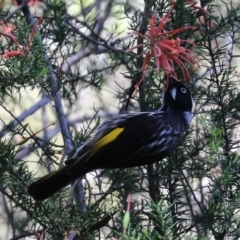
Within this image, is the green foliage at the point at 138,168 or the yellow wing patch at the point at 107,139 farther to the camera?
the yellow wing patch at the point at 107,139

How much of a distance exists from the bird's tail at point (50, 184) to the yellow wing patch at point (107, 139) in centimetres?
13

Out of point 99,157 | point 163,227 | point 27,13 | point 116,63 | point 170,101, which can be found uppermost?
point 116,63

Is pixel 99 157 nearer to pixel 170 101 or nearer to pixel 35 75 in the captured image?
pixel 170 101

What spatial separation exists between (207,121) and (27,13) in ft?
1.66

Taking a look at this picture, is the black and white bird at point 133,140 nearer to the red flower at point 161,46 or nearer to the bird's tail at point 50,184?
the bird's tail at point 50,184

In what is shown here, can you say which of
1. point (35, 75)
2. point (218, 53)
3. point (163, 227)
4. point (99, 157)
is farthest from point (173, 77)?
point (163, 227)

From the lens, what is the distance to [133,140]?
74.7 inches

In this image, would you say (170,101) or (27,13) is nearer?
(27,13)

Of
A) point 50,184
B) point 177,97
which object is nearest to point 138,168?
point 177,97

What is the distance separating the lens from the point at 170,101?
78.8 inches

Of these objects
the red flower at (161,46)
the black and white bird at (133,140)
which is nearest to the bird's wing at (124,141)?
the black and white bird at (133,140)

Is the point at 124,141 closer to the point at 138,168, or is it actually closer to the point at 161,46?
the point at 138,168

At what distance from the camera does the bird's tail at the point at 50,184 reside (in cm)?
155

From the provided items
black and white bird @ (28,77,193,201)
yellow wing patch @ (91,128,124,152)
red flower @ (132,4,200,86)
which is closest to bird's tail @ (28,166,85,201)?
black and white bird @ (28,77,193,201)
